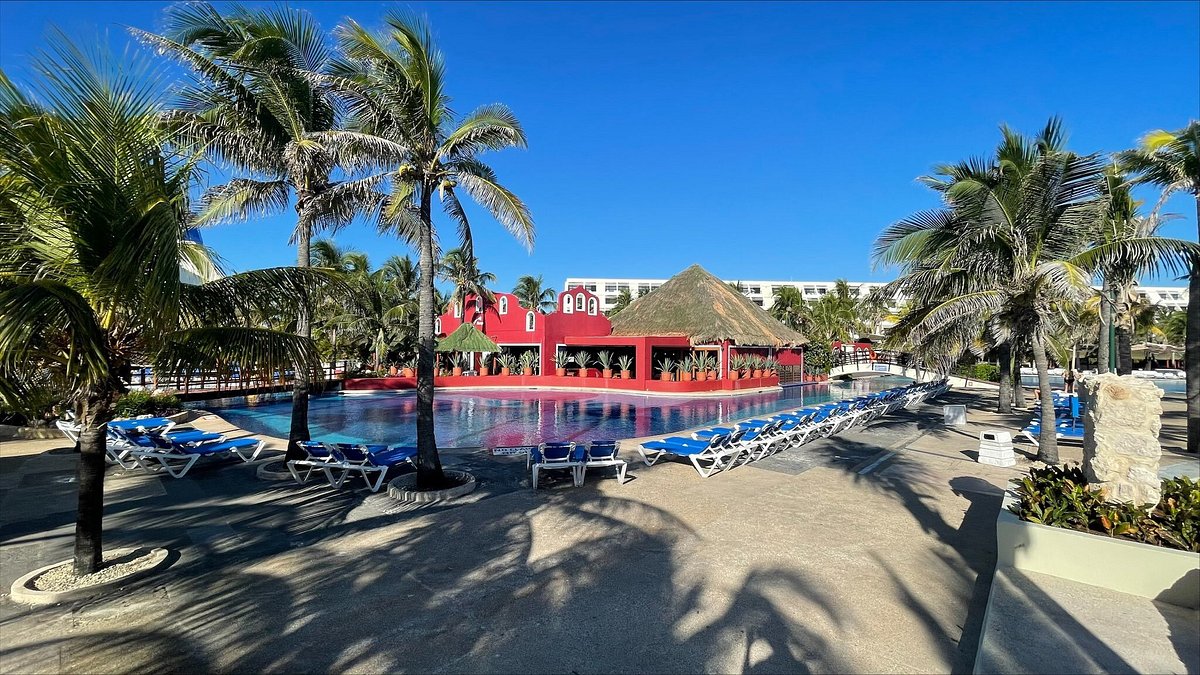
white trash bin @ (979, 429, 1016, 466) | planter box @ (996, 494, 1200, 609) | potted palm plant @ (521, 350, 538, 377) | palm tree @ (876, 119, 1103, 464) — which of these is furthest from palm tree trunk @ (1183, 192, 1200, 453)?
potted palm plant @ (521, 350, 538, 377)

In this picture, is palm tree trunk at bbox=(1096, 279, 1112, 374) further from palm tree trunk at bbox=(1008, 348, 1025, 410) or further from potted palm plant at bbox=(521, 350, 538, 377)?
potted palm plant at bbox=(521, 350, 538, 377)

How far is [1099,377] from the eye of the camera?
5.43m

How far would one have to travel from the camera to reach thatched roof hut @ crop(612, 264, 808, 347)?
29938 millimetres

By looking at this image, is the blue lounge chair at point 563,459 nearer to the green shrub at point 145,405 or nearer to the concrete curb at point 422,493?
the concrete curb at point 422,493

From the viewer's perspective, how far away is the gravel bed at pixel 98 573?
476 centimetres

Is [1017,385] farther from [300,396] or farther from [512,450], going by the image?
[300,396]

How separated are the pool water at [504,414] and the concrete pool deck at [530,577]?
6246 mm

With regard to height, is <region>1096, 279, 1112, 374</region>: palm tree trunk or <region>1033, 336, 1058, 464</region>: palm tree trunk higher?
<region>1096, 279, 1112, 374</region>: palm tree trunk

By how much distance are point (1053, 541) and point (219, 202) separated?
12.2 meters

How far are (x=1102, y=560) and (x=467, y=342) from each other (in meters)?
26.9

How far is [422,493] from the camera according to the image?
7547 millimetres

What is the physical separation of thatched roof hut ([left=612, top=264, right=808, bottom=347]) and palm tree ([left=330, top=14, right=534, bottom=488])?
72.1 feet

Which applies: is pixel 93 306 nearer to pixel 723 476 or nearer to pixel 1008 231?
pixel 723 476

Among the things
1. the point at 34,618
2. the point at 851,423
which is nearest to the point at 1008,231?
the point at 851,423
